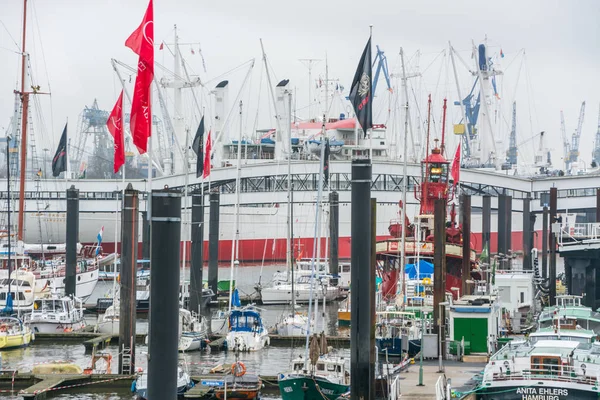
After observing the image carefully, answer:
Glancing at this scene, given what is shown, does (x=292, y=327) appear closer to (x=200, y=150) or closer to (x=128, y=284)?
(x=200, y=150)

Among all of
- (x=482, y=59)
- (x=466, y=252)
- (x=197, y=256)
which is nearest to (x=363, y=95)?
(x=466, y=252)

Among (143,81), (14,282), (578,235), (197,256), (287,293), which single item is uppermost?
(143,81)

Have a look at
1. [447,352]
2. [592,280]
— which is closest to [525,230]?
[592,280]

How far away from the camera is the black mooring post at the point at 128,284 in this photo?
40344 millimetres

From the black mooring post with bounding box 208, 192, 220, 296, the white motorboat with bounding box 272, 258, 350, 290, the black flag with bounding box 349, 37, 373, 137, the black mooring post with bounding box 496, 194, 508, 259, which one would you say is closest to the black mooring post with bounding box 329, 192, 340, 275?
the white motorboat with bounding box 272, 258, 350, 290

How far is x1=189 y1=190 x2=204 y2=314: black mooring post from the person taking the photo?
58.7 meters

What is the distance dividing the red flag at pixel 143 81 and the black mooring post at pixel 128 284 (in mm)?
16170

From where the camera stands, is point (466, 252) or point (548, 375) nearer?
point (548, 375)

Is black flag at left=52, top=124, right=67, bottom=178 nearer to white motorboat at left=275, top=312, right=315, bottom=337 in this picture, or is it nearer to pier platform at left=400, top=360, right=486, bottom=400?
white motorboat at left=275, top=312, right=315, bottom=337

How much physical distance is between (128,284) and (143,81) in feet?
61.7

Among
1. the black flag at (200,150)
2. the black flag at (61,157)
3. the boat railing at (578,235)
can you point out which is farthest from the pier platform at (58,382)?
the black flag at (61,157)

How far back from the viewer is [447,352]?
3906cm

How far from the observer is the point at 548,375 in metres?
27.4

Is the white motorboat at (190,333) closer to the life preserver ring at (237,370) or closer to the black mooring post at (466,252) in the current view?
the life preserver ring at (237,370)
